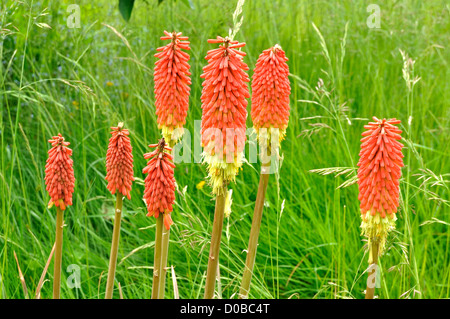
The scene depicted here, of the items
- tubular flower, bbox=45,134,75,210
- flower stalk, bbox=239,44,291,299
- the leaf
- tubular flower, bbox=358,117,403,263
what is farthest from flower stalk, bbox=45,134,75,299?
the leaf

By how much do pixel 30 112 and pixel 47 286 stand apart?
187 cm

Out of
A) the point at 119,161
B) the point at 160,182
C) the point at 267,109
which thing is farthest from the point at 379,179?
the point at 119,161

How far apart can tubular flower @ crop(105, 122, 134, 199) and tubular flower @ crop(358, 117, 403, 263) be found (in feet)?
2.86

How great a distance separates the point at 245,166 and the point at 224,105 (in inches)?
94.0

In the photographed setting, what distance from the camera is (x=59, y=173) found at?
7.29 feet

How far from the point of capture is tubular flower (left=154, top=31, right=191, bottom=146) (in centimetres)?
226

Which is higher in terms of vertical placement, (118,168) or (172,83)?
(172,83)

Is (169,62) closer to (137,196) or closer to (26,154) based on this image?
(137,196)

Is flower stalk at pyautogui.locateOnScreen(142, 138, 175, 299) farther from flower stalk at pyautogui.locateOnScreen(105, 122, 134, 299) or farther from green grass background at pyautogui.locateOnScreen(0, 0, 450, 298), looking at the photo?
green grass background at pyautogui.locateOnScreen(0, 0, 450, 298)

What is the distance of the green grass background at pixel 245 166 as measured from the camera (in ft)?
11.2

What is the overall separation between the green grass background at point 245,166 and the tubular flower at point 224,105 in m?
0.71

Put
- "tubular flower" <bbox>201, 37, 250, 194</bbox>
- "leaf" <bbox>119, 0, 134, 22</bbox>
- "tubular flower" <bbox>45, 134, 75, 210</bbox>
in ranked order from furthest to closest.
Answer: "leaf" <bbox>119, 0, 134, 22</bbox>
"tubular flower" <bbox>45, 134, 75, 210</bbox>
"tubular flower" <bbox>201, 37, 250, 194</bbox>

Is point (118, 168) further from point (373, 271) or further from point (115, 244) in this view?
point (373, 271)

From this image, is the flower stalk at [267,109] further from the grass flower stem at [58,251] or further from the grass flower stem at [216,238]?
the grass flower stem at [58,251]
